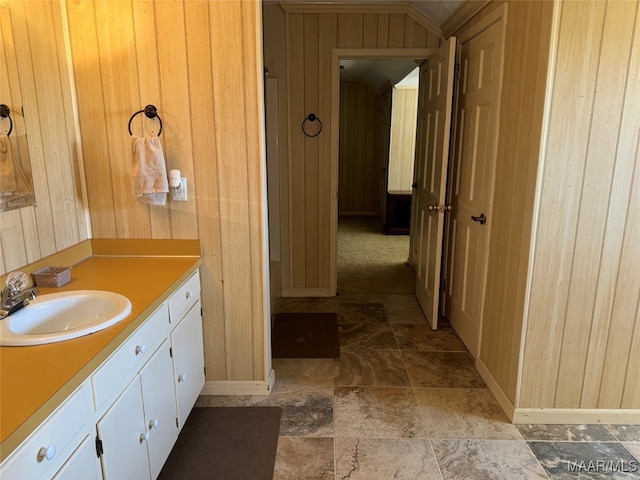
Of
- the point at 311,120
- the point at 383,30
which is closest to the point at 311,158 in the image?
the point at 311,120

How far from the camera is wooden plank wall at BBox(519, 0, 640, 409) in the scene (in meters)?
1.94

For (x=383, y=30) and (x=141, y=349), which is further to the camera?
(x=383, y=30)

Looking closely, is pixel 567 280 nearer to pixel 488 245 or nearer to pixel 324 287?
pixel 488 245

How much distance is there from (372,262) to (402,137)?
2.50 meters

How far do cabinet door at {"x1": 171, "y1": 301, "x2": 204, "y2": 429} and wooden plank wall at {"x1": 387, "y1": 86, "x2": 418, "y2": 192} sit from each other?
5.21 metres

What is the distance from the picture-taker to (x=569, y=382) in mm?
2268

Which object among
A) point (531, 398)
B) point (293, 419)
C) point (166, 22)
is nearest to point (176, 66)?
point (166, 22)

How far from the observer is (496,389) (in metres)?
2.51

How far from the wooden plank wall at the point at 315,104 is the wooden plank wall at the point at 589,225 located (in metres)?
1.97

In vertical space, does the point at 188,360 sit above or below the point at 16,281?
below

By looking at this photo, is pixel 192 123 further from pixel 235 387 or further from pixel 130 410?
pixel 235 387

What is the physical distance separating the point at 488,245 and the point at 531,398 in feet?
2.84

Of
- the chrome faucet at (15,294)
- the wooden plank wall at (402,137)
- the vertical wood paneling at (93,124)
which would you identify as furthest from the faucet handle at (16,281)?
the wooden plank wall at (402,137)

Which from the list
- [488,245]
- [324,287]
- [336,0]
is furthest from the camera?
[324,287]
